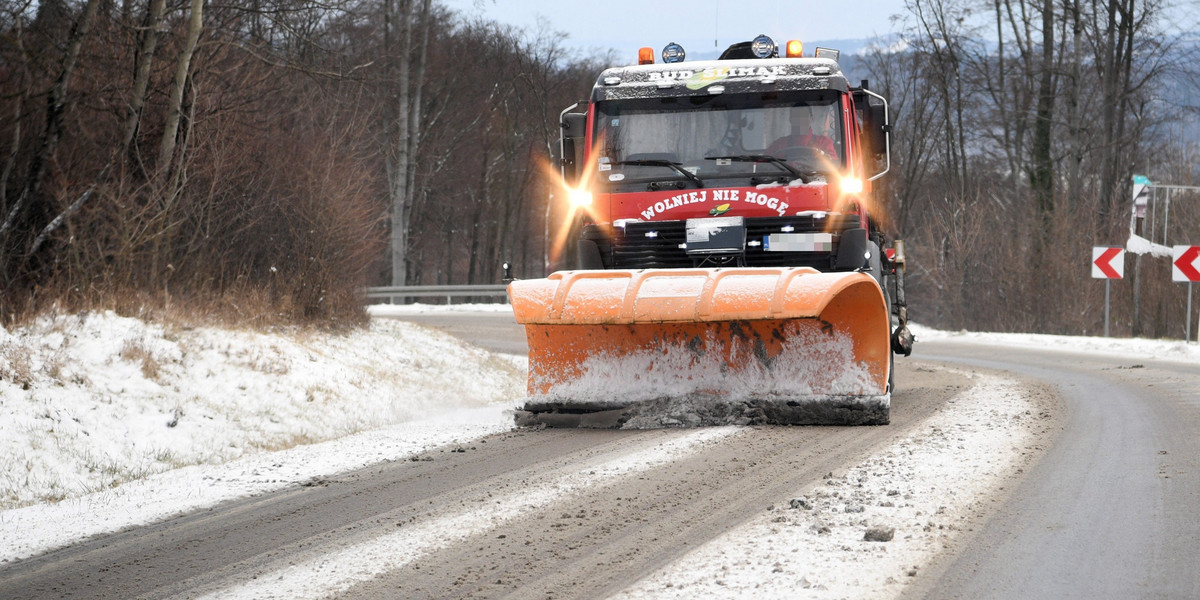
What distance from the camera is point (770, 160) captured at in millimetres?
7961

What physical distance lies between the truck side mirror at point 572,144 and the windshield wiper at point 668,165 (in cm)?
43

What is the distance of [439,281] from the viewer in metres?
57.2

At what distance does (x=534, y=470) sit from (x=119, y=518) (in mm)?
2026

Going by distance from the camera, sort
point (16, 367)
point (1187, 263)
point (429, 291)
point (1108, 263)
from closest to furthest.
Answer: point (16, 367) < point (1187, 263) < point (1108, 263) < point (429, 291)

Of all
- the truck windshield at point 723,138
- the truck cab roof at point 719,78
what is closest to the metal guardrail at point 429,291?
the truck cab roof at point 719,78

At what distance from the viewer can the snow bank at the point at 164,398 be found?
254 inches

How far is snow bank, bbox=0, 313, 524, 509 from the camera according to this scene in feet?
21.2

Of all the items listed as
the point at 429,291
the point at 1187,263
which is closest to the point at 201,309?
the point at 1187,263

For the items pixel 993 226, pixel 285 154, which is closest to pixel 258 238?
pixel 285 154

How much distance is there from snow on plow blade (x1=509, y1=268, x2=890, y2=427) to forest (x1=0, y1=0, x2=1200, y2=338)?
409 cm

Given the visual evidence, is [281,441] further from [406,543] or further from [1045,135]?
[1045,135]

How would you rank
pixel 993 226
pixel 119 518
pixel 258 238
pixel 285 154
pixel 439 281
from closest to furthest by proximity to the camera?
pixel 119 518 → pixel 258 238 → pixel 285 154 → pixel 993 226 → pixel 439 281

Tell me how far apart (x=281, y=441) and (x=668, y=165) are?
11.5ft

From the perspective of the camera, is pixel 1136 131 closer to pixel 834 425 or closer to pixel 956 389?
pixel 956 389
